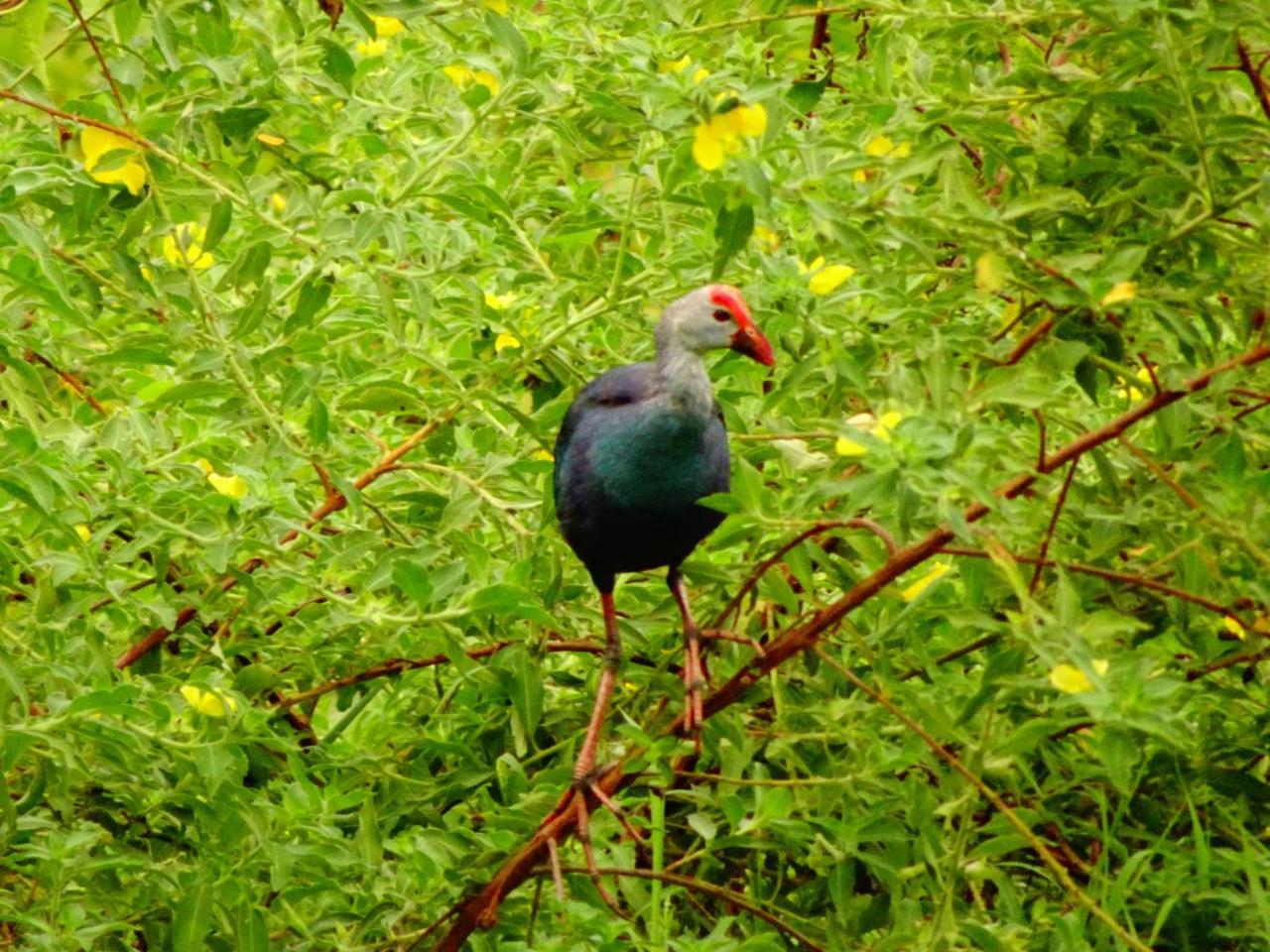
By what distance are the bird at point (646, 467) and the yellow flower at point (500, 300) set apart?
0.69 ft

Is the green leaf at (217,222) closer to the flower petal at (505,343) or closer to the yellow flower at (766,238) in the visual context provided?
the flower petal at (505,343)

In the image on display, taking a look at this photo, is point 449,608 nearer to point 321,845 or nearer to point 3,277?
point 321,845

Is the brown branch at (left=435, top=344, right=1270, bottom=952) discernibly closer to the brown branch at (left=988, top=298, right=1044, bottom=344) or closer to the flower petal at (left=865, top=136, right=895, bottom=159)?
the brown branch at (left=988, top=298, right=1044, bottom=344)

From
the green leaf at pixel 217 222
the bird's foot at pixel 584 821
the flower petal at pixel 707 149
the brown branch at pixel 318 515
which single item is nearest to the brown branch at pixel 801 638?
the bird's foot at pixel 584 821

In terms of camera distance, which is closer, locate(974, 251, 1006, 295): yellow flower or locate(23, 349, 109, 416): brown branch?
locate(974, 251, 1006, 295): yellow flower

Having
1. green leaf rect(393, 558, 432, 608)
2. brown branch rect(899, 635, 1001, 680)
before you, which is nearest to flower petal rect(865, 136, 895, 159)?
brown branch rect(899, 635, 1001, 680)

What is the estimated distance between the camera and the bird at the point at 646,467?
262 centimetres

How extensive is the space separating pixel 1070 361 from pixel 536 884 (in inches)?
34.3

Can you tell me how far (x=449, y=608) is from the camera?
7.44 ft

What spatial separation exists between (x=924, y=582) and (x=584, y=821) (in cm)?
53

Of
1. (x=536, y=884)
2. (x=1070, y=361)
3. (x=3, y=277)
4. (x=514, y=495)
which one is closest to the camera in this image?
(x=1070, y=361)

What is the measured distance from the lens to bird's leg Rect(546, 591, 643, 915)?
220 cm

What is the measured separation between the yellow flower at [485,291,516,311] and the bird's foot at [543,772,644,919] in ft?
2.41

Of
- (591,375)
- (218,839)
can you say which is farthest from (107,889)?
(591,375)
